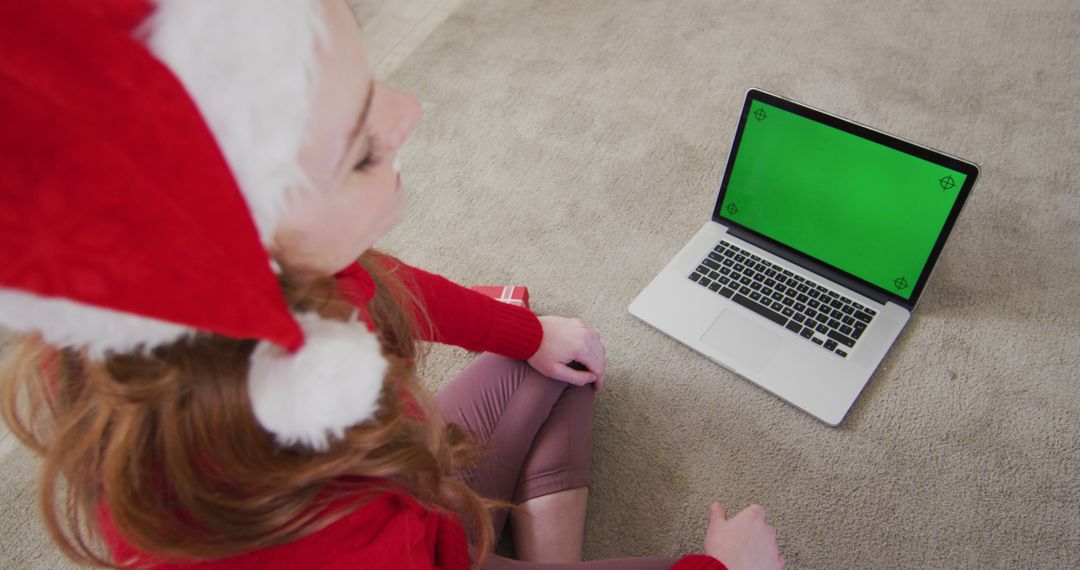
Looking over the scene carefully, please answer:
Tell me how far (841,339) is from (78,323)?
931 millimetres

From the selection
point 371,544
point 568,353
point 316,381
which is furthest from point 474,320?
point 316,381

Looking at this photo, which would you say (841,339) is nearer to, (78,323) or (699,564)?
(699,564)

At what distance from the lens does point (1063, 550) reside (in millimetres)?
866

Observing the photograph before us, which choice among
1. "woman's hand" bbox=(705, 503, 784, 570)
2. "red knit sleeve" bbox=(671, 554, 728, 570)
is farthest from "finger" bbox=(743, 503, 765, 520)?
"red knit sleeve" bbox=(671, 554, 728, 570)

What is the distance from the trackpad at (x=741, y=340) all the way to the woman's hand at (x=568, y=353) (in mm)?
183

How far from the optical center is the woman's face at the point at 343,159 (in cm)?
44

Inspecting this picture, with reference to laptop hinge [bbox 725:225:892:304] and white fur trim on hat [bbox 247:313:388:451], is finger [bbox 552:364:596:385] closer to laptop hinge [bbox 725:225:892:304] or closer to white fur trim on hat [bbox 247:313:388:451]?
laptop hinge [bbox 725:225:892:304]

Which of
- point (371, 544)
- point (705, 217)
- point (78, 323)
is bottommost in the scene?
point (705, 217)

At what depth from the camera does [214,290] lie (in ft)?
1.23

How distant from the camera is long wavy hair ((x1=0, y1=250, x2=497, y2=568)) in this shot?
463 mm

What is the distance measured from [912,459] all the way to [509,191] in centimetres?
81

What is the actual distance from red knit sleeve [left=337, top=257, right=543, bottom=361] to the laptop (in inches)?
9.6

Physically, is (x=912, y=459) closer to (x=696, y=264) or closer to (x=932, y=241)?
(x=932, y=241)

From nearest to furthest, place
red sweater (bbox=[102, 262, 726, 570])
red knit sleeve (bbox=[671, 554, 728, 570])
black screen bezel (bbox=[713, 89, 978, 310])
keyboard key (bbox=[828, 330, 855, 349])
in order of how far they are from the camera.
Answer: red sweater (bbox=[102, 262, 726, 570]), red knit sleeve (bbox=[671, 554, 728, 570]), black screen bezel (bbox=[713, 89, 978, 310]), keyboard key (bbox=[828, 330, 855, 349])
